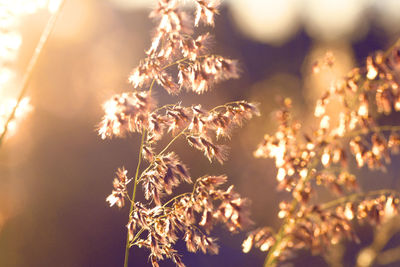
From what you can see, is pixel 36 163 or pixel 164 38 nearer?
pixel 164 38

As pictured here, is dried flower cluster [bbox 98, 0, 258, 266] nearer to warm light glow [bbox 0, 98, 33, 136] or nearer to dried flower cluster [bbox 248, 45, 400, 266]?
dried flower cluster [bbox 248, 45, 400, 266]

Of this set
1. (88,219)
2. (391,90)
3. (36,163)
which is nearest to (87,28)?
(36,163)

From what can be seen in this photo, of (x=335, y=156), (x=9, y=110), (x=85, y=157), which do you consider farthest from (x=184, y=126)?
(x=85, y=157)

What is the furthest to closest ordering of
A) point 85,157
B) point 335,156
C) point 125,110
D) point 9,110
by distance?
point 85,157 < point 9,110 < point 335,156 < point 125,110

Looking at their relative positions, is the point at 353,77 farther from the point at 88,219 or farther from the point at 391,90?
the point at 88,219

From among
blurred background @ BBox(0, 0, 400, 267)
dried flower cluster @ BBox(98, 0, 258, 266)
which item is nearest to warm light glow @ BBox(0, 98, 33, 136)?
dried flower cluster @ BBox(98, 0, 258, 266)

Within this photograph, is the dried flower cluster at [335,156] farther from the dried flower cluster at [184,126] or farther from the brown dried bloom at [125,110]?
the brown dried bloom at [125,110]

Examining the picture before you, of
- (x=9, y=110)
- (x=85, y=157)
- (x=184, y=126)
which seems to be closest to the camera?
(x=184, y=126)

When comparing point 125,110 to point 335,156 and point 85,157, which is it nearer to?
point 335,156
